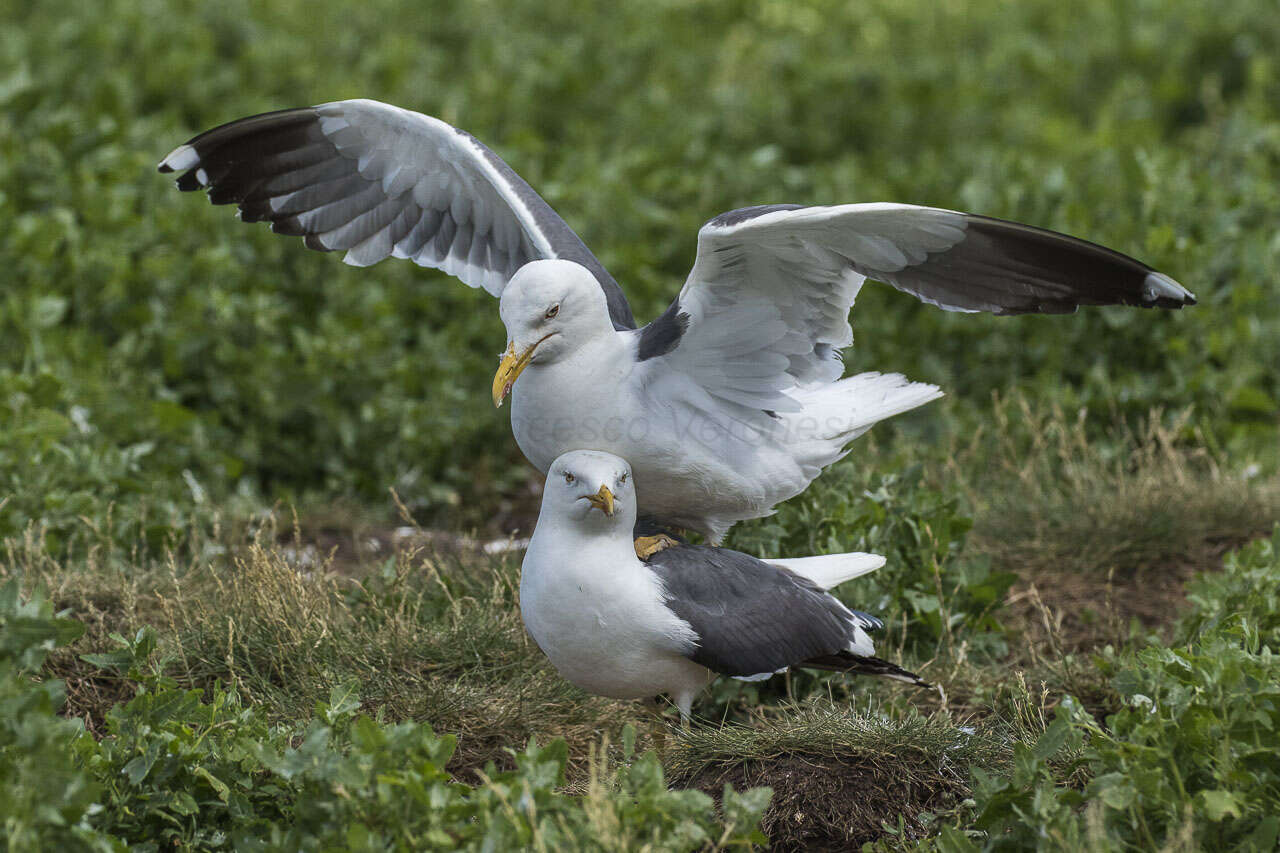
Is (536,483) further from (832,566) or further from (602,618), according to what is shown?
(602,618)

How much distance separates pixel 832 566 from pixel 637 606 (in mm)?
747

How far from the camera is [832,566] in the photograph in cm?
422

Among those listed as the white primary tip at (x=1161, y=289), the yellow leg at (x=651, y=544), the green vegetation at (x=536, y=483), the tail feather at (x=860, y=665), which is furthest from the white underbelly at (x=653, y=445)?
the white primary tip at (x=1161, y=289)

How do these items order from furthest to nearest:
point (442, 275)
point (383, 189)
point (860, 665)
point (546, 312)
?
point (442, 275), point (383, 189), point (860, 665), point (546, 312)

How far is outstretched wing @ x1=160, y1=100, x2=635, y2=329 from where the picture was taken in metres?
4.44

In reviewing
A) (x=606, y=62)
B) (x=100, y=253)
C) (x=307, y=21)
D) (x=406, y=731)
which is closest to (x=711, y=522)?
(x=406, y=731)

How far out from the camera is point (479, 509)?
20.6ft

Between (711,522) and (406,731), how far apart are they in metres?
1.44

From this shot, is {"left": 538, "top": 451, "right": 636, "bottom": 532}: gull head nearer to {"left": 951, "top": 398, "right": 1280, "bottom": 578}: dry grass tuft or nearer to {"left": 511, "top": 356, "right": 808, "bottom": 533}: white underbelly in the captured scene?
{"left": 511, "top": 356, "right": 808, "bottom": 533}: white underbelly

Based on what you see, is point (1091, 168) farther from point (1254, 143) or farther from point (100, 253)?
point (100, 253)

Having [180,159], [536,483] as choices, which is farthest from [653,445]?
[536,483]

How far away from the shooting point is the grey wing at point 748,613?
3818mm

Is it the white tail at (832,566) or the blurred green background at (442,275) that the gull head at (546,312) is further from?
the blurred green background at (442,275)

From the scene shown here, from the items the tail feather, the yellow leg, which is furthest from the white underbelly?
the tail feather
